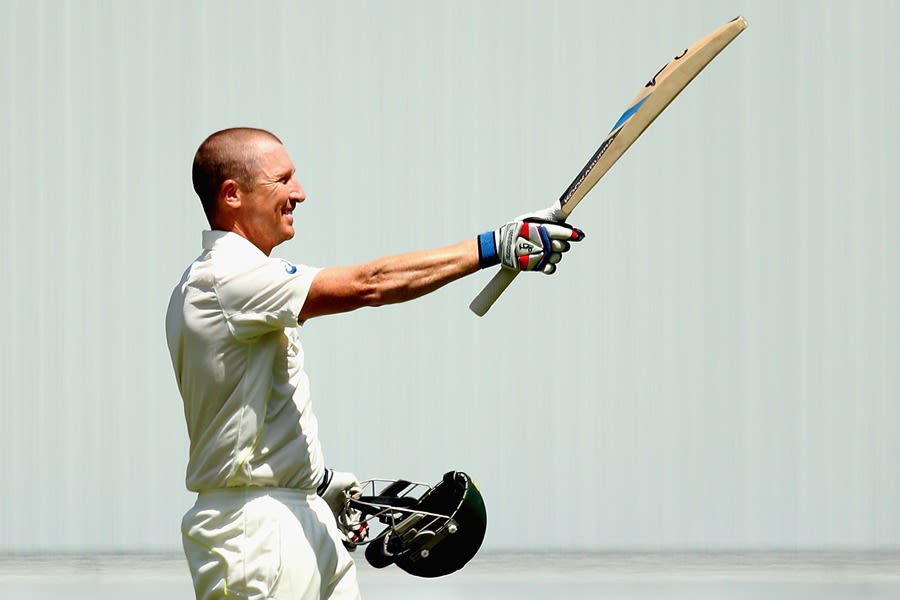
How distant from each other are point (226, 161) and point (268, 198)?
120mm

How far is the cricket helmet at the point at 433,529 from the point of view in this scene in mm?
3430

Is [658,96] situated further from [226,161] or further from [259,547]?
[259,547]

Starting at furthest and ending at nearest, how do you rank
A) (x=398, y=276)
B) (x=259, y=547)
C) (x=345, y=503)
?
(x=345, y=503) → (x=259, y=547) → (x=398, y=276)

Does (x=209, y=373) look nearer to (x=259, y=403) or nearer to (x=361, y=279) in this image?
(x=259, y=403)

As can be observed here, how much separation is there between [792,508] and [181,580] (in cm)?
287

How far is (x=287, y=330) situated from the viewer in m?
3.12

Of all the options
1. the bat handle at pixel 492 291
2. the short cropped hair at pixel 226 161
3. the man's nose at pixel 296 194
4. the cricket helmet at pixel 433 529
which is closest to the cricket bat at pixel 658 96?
the bat handle at pixel 492 291

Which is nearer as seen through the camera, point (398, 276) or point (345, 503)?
Result: point (398, 276)

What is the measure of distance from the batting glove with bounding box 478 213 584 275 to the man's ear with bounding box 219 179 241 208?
576mm

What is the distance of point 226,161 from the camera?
3.08 m

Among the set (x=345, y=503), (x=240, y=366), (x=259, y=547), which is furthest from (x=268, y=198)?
(x=345, y=503)

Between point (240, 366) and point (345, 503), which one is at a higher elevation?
point (240, 366)

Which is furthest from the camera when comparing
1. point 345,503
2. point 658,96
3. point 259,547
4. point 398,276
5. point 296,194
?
point 345,503

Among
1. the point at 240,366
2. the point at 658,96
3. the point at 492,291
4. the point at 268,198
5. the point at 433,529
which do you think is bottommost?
the point at 433,529
